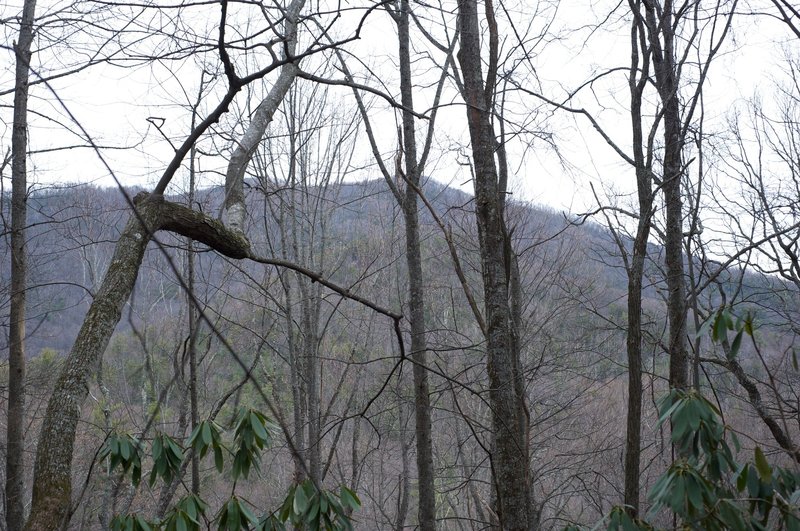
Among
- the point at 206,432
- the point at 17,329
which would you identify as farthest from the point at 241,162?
the point at 17,329

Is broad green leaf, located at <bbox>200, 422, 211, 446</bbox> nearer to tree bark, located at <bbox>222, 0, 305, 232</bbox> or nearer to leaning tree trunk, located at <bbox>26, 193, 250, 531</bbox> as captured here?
leaning tree trunk, located at <bbox>26, 193, 250, 531</bbox>

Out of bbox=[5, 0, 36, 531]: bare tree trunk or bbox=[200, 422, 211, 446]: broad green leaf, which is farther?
bbox=[5, 0, 36, 531]: bare tree trunk

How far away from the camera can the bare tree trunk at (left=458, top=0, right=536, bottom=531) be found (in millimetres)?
2543

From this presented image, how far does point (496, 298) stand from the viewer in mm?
2678

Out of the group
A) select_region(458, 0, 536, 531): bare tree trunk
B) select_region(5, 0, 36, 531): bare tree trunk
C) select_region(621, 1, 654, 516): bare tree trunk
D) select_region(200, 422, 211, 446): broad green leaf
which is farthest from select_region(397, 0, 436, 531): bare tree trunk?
select_region(5, 0, 36, 531): bare tree trunk

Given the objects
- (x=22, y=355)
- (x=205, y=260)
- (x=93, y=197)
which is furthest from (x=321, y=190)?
(x=22, y=355)

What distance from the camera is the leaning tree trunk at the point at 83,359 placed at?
6.06 feet

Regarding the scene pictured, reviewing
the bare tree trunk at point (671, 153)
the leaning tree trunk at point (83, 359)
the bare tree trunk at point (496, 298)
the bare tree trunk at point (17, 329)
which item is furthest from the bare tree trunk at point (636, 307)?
the bare tree trunk at point (17, 329)

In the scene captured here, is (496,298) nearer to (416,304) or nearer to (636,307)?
(636,307)

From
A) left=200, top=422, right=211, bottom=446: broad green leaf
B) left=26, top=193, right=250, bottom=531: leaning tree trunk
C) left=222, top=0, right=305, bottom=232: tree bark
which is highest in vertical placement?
left=222, top=0, right=305, bottom=232: tree bark

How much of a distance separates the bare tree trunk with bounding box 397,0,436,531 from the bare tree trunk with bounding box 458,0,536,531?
2.11m

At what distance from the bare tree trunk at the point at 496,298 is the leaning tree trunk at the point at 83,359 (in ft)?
3.60

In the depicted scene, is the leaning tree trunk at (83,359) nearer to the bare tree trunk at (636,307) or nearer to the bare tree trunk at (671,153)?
the bare tree trunk at (636,307)

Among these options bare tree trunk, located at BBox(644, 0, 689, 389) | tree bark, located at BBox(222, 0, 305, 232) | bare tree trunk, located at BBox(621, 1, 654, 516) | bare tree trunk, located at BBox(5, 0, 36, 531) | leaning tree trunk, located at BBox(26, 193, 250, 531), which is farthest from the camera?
bare tree trunk, located at BBox(5, 0, 36, 531)
